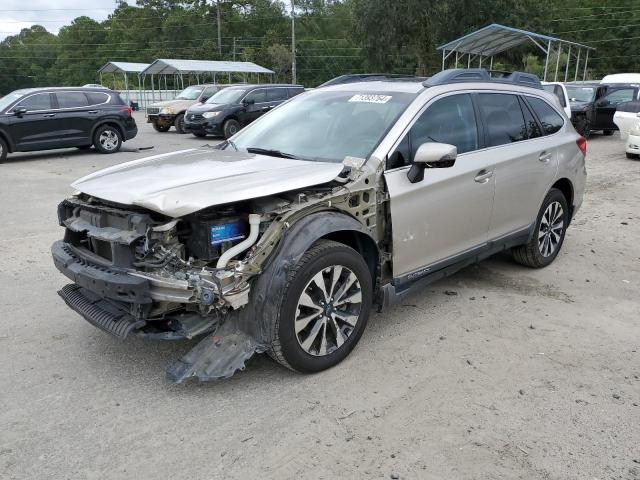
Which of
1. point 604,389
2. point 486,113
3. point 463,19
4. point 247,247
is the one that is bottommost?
point 604,389

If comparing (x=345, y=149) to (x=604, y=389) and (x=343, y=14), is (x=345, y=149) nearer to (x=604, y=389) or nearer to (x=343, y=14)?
(x=604, y=389)

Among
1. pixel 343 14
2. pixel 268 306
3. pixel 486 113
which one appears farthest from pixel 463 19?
pixel 343 14

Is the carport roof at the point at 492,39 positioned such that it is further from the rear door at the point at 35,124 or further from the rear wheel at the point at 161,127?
the rear door at the point at 35,124

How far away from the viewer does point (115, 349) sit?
3930 mm

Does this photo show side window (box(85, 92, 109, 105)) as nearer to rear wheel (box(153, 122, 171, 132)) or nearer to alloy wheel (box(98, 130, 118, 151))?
alloy wheel (box(98, 130, 118, 151))

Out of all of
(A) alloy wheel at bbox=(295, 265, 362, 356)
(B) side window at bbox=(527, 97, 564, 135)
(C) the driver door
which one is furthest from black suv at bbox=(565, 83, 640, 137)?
(A) alloy wheel at bbox=(295, 265, 362, 356)

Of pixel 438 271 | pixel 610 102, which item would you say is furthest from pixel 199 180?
pixel 610 102

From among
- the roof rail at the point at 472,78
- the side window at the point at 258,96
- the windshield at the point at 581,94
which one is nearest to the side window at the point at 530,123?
the roof rail at the point at 472,78

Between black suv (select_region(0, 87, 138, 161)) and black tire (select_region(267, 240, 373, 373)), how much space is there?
12540mm

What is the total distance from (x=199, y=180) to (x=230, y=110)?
1513 centimetres

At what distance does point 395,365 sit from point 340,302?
583 mm

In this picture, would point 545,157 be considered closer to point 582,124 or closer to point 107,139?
point 107,139

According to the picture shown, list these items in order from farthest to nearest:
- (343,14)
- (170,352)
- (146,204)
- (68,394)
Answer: (343,14) → (170,352) → (68,394) → (146,204)

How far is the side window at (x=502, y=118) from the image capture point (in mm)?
4711
